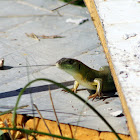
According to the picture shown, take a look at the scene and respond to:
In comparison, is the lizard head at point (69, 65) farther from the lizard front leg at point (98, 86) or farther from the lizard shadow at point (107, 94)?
the lizard shadow at point (107, 94)

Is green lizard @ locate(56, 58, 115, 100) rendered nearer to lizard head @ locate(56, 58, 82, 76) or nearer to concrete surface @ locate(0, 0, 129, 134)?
lizard head @ locate(56, 58, 82, 76)

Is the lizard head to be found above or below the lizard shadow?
above

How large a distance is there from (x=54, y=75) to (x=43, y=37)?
1.41 m

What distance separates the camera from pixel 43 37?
599cm

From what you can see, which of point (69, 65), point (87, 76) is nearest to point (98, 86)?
point (87, 76)

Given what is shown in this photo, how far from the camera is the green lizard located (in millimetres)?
4039

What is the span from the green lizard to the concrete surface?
0.14 metres

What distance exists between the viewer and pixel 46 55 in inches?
213

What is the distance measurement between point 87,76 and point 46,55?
1.35m

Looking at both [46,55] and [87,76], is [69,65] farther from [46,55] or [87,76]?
[46,55]

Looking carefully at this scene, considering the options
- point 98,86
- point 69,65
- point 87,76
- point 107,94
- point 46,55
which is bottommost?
point 107,94

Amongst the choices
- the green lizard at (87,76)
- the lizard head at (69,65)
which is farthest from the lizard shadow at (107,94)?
the lizard head at (69,65)

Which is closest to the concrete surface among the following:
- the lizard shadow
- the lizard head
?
the lizard shadow

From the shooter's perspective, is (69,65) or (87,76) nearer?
(69,65)
